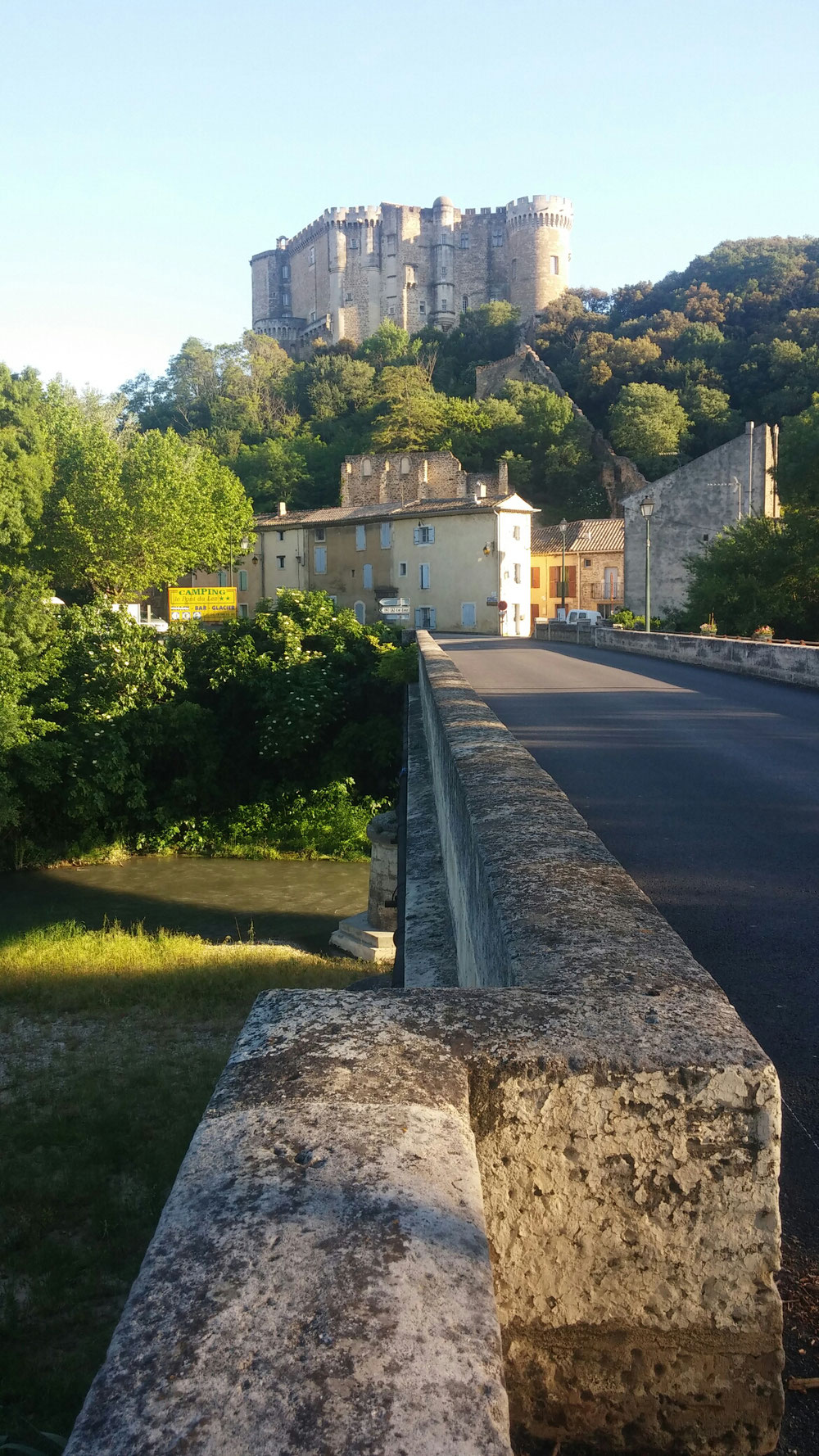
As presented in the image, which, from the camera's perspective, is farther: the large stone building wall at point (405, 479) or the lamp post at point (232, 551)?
the large stone building wall at point (405, 479)

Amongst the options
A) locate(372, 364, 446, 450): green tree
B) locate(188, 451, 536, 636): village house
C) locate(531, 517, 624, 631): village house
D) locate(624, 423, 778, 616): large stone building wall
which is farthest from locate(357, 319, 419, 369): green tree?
locate(624, 423, 778, 616): large stone building wall

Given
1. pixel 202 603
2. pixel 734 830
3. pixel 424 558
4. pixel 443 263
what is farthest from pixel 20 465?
pixel 443 263

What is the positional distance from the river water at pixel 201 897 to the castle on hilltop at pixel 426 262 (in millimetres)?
94013

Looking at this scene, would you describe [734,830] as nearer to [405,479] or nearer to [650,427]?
[405,479]

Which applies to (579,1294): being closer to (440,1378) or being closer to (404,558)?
(440,1378)

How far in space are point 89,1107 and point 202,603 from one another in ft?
106

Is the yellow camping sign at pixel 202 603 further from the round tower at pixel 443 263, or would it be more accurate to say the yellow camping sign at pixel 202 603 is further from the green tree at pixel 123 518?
the round tower at pixel 443 263

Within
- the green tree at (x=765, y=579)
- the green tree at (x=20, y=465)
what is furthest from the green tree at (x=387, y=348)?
the green tree at (x=765, y=579)

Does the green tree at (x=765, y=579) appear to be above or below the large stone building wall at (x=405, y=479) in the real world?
below

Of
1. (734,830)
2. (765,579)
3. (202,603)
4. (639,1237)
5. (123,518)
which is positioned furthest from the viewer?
(123,518)

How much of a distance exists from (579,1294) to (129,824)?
3161 cm

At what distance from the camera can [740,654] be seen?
2225cm

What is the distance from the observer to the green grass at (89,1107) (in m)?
8.47

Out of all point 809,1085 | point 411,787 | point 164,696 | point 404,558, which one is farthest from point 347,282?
point 809,1085
